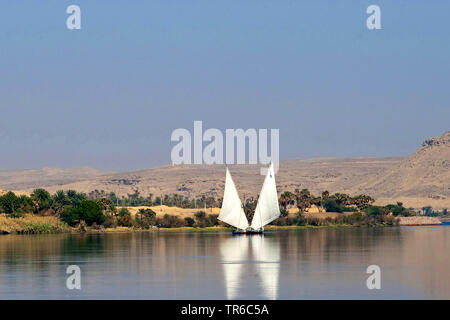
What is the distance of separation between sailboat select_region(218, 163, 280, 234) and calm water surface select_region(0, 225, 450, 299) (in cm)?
4118

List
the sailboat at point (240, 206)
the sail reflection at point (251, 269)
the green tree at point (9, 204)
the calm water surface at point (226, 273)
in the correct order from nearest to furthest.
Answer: the calm water surface at point (226, 273) → the sail reflection at point (251, 269) → the sailboat at point (240, 206) → the green tree at point (9, 204)

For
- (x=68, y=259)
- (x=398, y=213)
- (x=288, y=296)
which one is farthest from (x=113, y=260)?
(x=398, y=213)

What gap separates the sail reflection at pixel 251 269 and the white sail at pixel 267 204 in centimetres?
3961

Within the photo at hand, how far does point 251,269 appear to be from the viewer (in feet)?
145

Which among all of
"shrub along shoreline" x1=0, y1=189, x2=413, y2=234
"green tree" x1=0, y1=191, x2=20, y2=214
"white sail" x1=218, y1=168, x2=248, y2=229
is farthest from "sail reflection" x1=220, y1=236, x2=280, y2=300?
"green tree" x1=0, y1=191, x2=20, y2=214

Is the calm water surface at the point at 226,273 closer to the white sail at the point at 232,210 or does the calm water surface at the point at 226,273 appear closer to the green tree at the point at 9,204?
the white sail at the point at 232,210

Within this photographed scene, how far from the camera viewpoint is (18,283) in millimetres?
37438

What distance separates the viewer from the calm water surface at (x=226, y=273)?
1323 inches

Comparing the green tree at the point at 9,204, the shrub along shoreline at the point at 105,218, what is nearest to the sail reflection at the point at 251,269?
the shrub along shoreline at the point at 105,218

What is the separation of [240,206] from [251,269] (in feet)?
200

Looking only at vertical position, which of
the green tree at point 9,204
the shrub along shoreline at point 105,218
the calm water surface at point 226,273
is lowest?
the shrub along shoreline at point 105,218

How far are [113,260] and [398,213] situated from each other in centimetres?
12535

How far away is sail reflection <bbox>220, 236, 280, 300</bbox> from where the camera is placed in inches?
1363

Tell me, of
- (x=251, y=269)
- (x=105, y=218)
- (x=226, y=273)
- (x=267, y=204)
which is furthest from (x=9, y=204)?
(x=226, y=273)
